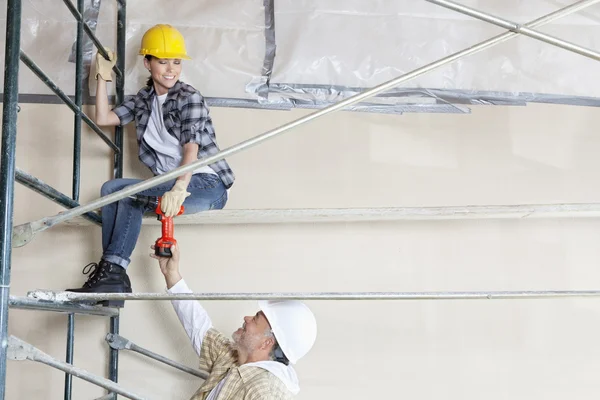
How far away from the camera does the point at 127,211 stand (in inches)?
96.6

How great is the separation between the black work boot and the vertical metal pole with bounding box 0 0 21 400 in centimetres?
60

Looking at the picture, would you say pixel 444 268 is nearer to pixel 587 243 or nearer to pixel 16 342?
pixel 587 243

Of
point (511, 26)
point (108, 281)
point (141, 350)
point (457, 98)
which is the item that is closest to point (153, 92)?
point (108, 281)

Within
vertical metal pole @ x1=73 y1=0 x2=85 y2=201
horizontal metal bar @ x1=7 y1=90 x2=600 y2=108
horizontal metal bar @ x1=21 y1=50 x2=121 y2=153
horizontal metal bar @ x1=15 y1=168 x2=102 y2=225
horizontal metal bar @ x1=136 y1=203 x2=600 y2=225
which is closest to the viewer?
horizontal metal bar @ x1=15 y1=168 x2=102 y2=225

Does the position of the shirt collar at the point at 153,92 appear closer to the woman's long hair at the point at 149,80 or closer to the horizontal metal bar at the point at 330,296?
the woman's long hair at the point at 149,80

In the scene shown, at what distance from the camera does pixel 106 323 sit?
Result: 2.71 m

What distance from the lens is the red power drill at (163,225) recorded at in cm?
236

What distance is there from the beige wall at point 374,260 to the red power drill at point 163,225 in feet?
1.01

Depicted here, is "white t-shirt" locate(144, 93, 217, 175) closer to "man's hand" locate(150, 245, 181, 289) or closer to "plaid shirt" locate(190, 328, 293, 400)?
"man's hand" locate(150, 245, 181, 289)

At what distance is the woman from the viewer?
7.91ft

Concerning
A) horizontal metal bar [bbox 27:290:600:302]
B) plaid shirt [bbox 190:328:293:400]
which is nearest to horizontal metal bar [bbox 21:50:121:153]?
horizontal metal bar [bbox 27:290:600:302]

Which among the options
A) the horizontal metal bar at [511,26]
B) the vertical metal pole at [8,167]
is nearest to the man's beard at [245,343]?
the vertical metal pole at [8,167]

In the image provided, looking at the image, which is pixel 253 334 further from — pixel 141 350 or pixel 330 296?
pixel 330 296

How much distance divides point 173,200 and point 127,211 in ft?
0.85
